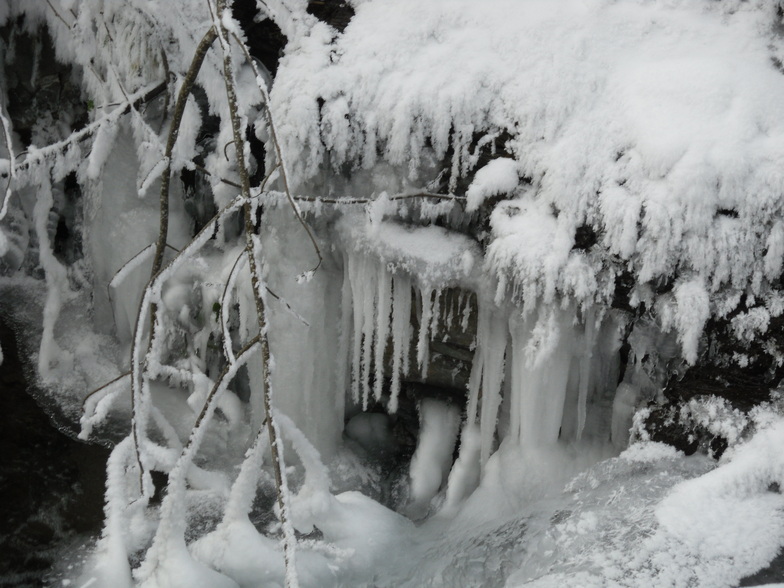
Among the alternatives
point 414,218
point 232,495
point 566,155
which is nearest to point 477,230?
point 414,218

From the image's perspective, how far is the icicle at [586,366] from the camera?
2.70m

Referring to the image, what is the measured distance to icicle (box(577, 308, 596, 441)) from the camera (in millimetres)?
2701

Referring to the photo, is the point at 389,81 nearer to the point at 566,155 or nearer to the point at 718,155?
the point at 566,155

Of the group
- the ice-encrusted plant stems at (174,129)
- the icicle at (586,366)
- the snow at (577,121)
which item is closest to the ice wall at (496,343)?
the icicle at (586,366)

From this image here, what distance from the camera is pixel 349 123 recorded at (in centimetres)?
304

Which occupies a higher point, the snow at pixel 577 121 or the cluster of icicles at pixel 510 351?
the snow at pixel 577 121

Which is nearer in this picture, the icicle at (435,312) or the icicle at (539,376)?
the icicle at (539,376)

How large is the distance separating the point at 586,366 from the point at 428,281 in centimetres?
76

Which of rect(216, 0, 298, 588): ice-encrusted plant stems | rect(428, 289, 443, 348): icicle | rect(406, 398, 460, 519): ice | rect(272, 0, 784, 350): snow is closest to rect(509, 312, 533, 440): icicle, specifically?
rect(272, 0, 784, 350): snow

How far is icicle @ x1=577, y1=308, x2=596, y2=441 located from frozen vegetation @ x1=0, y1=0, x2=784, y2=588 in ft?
0.04

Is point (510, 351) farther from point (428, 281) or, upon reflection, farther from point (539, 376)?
point (428, 281)

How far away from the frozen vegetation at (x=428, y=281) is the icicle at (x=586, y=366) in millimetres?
13

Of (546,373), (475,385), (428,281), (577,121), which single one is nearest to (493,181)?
(577,121)

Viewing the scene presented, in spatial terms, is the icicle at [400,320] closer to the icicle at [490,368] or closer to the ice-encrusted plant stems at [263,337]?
the icicle at [490,368]
